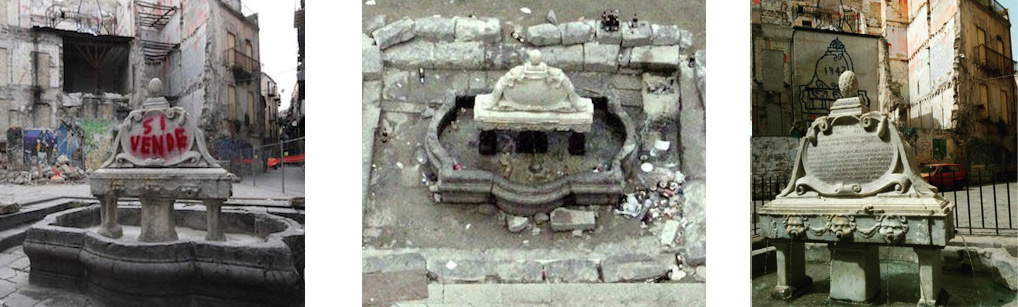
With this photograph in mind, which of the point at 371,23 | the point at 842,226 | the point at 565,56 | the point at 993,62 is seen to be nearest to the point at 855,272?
the point at 842,226

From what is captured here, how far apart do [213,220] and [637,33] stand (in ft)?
7.50

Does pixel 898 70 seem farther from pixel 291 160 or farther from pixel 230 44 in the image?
pixel 230 44

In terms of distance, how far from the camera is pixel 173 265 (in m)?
3.05

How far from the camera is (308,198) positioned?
315 centimetres

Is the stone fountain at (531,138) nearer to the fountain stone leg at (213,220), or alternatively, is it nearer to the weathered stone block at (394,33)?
the weathered stone block at (394,33)

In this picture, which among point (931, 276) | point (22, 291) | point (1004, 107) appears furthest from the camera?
point (22, 291)

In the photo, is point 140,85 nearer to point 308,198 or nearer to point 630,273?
point 308,198

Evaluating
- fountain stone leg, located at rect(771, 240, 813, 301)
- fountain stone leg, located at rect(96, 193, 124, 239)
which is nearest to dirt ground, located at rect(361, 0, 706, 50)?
fountain stone leg, located at rect(771, 240, 813, 301)

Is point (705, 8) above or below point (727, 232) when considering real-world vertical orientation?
above

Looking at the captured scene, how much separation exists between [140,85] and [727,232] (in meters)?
2.99

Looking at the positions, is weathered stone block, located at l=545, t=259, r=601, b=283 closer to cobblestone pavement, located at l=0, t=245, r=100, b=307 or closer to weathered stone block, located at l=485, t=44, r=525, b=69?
weathered stone block, located at l=485, t=44, r=525, b=69

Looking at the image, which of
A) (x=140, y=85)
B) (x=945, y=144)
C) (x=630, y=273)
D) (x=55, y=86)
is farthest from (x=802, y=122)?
(x=55, y=86)

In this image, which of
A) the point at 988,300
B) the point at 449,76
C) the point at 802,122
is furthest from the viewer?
the point at 449,76

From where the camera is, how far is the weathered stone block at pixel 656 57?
3.33 m
